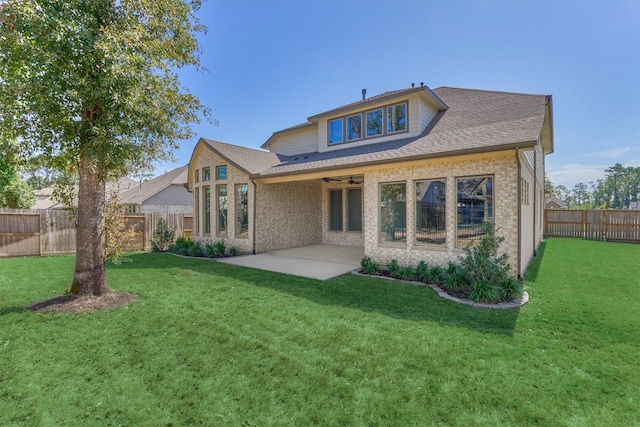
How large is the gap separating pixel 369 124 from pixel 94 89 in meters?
8.78

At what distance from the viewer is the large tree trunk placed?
573 centimetres

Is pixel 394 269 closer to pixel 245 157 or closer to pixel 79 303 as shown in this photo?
pixel 79 303

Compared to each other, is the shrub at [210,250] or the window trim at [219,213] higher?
the window trim at [219,213]

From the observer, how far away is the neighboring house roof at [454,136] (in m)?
7.05

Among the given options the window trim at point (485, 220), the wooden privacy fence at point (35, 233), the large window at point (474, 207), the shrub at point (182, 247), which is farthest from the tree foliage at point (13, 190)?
the large window at point (474, 207)

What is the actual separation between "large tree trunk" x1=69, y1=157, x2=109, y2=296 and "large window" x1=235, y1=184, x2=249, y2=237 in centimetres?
613

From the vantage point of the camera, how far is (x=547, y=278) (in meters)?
7.75

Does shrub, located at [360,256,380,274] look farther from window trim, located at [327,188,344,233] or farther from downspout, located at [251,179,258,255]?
window trim, located at [327,188,344,233]

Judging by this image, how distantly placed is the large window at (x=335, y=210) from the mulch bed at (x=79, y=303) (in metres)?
9.52

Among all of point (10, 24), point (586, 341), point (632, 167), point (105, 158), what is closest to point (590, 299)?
point (586, 341)

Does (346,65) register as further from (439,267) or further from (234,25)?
(439,267)

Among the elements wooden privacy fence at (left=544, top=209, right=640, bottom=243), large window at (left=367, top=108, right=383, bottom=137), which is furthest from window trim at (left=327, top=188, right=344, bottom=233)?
wooden privacy fence at (left=544, top=209, right=640, bottom=243)

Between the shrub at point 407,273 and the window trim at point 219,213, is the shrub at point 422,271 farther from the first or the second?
the window trim at point 219,213

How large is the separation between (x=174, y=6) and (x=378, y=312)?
711 centimetres
